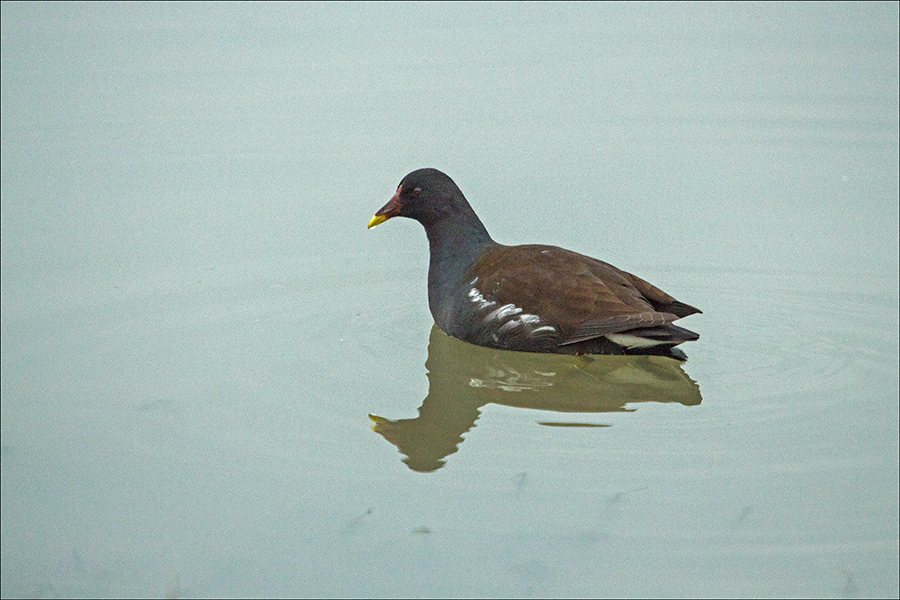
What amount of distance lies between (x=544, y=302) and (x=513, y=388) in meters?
0.49

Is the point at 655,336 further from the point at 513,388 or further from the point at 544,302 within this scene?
the point at 513,388

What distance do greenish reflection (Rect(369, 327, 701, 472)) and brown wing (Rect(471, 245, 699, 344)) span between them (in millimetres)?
219

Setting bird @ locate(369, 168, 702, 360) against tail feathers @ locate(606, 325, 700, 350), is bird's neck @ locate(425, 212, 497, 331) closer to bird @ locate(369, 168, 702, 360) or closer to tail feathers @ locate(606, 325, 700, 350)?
bird @ locate(369, 168, 702, 360)

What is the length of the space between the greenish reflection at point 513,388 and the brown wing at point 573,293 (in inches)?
8.6

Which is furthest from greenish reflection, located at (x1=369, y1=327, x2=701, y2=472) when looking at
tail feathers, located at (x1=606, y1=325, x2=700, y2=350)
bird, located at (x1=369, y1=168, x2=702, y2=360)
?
tail feathers, located at (x1=606, y1=325, x2=700, y2=350)

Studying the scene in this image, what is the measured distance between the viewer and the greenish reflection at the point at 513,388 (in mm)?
4719

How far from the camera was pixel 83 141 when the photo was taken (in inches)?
333

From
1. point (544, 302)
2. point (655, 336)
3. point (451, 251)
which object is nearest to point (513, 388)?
point (544, 302)

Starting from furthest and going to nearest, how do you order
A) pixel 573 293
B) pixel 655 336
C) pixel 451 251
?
pixel 451 251 → pixel 573 293 → pixel 655 336

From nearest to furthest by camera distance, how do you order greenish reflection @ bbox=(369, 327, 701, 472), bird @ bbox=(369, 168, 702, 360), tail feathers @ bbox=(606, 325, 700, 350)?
1. greenish reflection @ bbox=(369, 327, 701, 472)
2. tail feathers @ bbox=(606, 325, 700, 350)
3. bird @ bbox=(369, 168, 702, 360)

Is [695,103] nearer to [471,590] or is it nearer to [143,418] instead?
[143,418]

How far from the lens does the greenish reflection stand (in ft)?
15.5

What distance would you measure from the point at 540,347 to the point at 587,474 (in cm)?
131

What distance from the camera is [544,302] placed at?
17.9 feet
